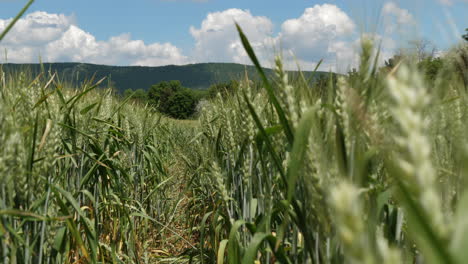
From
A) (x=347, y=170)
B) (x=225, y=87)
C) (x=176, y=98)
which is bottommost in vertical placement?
(x=176, y=98)

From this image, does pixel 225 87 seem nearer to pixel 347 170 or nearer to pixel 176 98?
pixel 347 170

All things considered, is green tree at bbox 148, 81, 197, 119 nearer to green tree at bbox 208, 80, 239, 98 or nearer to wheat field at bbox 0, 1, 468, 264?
green tree at bbox 208, 80, 239, 98

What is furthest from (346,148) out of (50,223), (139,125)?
(139,125)

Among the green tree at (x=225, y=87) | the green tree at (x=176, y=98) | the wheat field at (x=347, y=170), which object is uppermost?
the green tree at (x=225, y=87)

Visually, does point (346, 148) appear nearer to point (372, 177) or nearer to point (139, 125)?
point (372, 177)

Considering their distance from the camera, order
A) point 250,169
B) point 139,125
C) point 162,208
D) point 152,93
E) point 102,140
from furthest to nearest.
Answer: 1. point 152,93
2. point 162,208
3. point 139,125
4. point 102,140
5. point 250,169

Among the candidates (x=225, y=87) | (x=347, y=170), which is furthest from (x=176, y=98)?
(x=347, y=170)

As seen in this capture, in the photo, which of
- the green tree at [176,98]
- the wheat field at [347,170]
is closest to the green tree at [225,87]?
the wheat field at [347,170]

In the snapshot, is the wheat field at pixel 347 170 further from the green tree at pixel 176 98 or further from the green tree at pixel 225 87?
the green tree at pixel 176 98

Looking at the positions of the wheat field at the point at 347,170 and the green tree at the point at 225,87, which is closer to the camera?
the wheat field at the point at 347,170

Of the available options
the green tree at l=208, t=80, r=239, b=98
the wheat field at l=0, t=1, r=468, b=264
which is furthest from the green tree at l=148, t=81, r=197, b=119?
the wheat field at l=0, t=1, r=468, b=264

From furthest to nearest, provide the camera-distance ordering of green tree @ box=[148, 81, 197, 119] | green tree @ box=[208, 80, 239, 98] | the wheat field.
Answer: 1. green tree @ box=[148, 81, 197, 119]
2. green tree @ box=[208, 80, 239, 98]
3. the wheat field

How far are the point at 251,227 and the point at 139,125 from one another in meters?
2.54

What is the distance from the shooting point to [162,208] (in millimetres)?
4242
